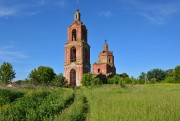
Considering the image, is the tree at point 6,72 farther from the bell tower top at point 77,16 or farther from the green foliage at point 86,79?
the bell tower top at point 77,16

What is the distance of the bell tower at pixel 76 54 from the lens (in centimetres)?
7138

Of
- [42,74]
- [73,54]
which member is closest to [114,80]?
[73,54]

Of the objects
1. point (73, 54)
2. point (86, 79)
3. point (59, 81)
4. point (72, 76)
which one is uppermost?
point (73, 54)

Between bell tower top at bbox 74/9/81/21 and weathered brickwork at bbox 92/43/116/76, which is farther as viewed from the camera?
weathered brickwork at bbox 92/43/116/76

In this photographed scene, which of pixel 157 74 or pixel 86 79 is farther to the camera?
pixel 157 74

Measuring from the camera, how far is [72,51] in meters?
75.0

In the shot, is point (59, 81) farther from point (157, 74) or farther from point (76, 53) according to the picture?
point (157, 74)

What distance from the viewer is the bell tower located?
234 ft

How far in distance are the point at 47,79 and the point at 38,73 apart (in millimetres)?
2167

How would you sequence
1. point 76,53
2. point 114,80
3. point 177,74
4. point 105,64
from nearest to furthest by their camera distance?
point 76,53 < point 114,80 < point 105,64 < point 177,74

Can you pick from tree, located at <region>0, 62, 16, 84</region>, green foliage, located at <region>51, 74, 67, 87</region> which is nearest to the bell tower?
green foliage, located at <region>51, 74, 67, 87</region>

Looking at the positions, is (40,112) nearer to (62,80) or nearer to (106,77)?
(62,80)

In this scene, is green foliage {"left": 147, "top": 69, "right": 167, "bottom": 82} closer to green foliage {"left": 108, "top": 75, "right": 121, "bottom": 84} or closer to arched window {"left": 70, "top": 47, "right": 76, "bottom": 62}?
green foliage {"left": 108, "top": 75, "right": 121, "bottom": 84}

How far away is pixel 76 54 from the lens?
238ft
